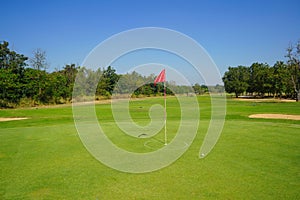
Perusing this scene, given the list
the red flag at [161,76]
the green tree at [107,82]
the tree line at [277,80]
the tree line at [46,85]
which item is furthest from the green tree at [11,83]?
the tree line at [277,80]

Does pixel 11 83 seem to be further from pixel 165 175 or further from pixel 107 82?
pixel 165 175

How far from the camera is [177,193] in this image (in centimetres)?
443

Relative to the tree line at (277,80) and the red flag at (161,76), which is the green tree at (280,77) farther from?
the red flag at (161,76)

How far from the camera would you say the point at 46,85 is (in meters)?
40.3

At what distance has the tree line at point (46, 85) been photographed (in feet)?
116

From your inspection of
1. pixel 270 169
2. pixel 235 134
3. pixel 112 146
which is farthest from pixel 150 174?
pixel 235 134

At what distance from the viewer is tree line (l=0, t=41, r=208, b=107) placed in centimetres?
3522

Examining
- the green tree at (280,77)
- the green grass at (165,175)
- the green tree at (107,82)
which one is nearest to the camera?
the green grass at (165,175)

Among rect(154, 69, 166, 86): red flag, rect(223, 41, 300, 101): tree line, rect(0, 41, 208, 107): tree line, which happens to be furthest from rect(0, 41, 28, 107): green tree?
rect(223, 41, 300, 101): tree line

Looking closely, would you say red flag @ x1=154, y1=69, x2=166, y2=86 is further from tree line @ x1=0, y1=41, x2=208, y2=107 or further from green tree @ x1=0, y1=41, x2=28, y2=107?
green tree @ x1=0, y1=41, x2=28, y2=107

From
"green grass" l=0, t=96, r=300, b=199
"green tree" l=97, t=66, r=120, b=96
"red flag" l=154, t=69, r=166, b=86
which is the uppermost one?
"green tree" l=97, t=66, r=120, b=96

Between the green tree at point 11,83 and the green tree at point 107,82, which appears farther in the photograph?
the green tree at point 107,82

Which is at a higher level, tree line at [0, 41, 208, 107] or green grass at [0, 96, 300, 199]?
tree line at [0, 41, 208, 107]

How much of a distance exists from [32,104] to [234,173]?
3892 cm
